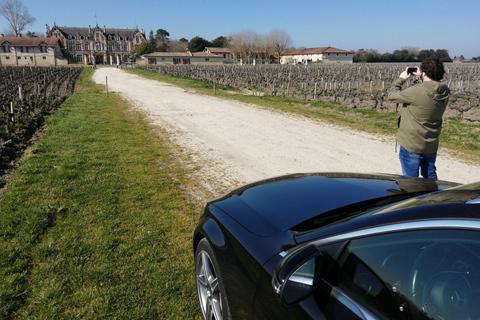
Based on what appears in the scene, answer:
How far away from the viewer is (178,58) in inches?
4195

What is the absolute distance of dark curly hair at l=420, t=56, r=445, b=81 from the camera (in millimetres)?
4098

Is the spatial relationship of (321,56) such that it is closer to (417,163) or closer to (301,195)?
(417,163)

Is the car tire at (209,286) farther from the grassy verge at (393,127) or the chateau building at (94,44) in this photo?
the chateau building at (94,44)

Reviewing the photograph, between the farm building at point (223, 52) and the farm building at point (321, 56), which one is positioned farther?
the farm building at point (223, 52)

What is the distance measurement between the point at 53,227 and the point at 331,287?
3961mm

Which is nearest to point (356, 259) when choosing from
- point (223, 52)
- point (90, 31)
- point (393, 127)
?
point (393, 127)

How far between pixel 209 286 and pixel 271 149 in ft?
19.5

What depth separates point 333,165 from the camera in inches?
281

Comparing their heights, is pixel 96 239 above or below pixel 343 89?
below

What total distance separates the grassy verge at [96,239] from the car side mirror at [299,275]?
1.65 m

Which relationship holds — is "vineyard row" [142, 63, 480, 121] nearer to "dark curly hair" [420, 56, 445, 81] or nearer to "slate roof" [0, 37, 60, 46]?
"dark curly hair" [420, 56, 445, 81]

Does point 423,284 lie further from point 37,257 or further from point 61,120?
point 61,120

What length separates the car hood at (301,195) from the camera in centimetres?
242

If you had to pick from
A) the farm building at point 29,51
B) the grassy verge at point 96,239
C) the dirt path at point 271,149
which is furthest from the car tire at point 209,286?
the farm building at point 29,51
